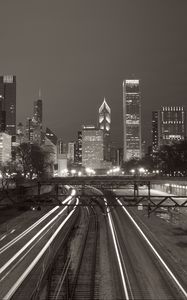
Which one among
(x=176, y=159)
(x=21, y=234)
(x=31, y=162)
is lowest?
(x=21, y=234)

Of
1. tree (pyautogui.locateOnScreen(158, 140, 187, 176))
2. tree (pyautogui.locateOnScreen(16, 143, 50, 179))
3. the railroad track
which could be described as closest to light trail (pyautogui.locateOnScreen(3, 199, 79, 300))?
the railroad track

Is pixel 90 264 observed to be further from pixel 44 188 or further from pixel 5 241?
pixel 44 188

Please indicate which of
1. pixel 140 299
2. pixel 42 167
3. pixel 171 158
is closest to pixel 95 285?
pixel 140 299

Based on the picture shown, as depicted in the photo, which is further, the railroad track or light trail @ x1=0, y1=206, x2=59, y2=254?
light trail @ x1=0, y1=206, x2=59, y2=254

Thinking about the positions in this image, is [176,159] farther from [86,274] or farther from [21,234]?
[86,274]

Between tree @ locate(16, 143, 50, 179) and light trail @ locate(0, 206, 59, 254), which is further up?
tree @ locate(16, 143, 50, 179)

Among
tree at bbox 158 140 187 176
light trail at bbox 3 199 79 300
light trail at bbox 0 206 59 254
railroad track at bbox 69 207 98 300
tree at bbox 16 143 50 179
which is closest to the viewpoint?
railroad track at bbox 69 207 98 300

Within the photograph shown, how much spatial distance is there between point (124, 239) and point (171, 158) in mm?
113626

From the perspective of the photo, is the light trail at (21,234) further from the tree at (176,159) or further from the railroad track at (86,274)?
the tree at (176,159)

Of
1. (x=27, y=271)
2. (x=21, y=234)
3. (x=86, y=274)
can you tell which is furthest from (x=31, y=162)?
(x=86, y=274)

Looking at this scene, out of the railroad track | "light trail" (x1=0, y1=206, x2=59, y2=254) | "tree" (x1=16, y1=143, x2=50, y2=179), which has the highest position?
"tree" (x1=16, y1=143, x2=50, y2=179)

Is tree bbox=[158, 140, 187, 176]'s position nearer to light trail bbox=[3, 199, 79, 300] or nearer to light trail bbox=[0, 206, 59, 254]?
light trail bbox=[0, 206, 59, 254]

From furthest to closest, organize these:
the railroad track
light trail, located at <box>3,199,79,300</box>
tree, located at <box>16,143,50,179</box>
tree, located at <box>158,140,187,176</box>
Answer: tree, located at <box>16,143,50,179</box>, tree, located at <box>158,140,187,176</box>, light trail, located at <box>3,199,79,300</box>, the railroad track

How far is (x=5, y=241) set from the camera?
173 feet
